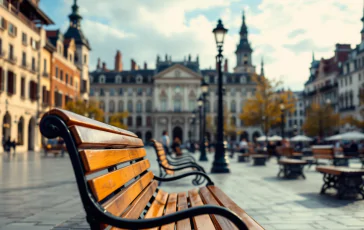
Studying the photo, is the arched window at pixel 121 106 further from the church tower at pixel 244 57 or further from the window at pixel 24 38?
the window at pixel 24 38

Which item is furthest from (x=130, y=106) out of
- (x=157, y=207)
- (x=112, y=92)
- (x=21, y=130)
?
(x=157, y=207)

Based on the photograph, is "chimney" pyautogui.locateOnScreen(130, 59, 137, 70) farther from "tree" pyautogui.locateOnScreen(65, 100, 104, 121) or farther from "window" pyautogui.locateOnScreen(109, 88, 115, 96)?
"tree" pyautogui.locateOnScreen(65, 100, 104, 121)

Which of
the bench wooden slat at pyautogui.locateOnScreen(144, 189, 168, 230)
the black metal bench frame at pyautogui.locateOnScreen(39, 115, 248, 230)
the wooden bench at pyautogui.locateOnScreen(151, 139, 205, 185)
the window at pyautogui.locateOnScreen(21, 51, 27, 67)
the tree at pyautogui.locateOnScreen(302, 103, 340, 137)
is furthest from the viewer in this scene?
the tree at pyautogui.locateOnScreen(302, 103, 340, 137)

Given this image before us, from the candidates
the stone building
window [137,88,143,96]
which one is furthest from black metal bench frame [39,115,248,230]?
window [137,88,143,96]

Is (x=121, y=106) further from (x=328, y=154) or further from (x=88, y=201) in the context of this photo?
(x=88, y=201)

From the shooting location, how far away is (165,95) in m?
82.6

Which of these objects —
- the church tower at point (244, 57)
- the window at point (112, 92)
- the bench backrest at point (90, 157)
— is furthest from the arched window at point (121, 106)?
the bench backrest at point (90, 157)

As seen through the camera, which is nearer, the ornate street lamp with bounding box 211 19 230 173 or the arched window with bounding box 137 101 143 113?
the ornate street lamp with bounding box 211 19 230 173

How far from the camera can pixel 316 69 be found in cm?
8225

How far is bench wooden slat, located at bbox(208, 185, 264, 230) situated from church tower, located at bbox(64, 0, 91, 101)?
52655 millimetres

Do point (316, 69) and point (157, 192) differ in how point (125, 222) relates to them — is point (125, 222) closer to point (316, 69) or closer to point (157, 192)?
point (157, 192)

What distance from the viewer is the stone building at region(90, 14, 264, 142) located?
8175 centimetres

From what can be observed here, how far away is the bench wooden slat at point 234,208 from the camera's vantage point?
8.21 ft

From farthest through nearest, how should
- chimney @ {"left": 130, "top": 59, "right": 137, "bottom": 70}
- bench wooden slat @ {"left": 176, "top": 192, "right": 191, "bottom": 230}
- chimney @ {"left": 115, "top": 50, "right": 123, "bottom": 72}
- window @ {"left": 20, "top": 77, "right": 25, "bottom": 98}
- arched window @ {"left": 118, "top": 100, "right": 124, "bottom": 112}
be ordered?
chimney @ {"left": 130, "top": 59, "right": 137, "bottom": 70} < chimney @ {"left": 115, "top": 50, "right": 123, "bottom": 72} < arched window @ {"left": 118, "top": 100, "right": 124, "bottom": 112} < window @ {"left": 20, "top": 77, "right": 25, "bottom": 98} < bench wooden slat @ {"left": 176, "top": 192, "right": 191, "bottom": 230}
